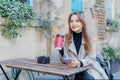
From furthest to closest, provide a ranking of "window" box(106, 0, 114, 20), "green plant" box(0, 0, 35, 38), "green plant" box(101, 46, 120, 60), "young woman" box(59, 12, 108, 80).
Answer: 1. "window" box(106, 0, 114, 20)
2. "green plant" box(101, 46, 120, 60)
3. "green plant" box(0, 0, 35, 38)
4. "young woman" box(59, 12, 108, 80)

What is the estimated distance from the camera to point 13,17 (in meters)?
4.25

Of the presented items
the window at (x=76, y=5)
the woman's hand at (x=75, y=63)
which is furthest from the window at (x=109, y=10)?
the woman's hand at (x=75, y=63)

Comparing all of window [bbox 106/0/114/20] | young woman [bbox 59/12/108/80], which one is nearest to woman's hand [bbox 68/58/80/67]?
young woman [bbox 59/12/108/80]

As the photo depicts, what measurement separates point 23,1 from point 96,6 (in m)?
2.72

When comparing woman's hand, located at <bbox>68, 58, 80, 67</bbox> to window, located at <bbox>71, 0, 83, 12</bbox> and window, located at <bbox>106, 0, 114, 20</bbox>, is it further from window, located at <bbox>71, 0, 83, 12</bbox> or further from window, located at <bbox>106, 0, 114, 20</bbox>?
window, located at <bbox>106, 0, 114, 20</bbox>

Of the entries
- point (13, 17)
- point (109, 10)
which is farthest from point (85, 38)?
point (109, 10)

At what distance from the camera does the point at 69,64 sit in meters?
3.38

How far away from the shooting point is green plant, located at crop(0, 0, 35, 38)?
4234 millimetres

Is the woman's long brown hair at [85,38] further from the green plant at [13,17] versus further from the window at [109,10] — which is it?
the window at [109,10]

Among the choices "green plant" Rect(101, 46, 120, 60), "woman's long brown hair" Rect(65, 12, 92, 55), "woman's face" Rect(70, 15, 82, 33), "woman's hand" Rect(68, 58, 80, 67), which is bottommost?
"green plant" Rect(101, 46, 120, 60)

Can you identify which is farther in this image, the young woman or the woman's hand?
the young woman

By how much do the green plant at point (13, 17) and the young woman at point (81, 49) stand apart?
0.92 meters

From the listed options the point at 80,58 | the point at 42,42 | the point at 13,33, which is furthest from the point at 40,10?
the point at 80,58

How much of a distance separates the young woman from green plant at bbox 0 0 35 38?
92 centimetres
